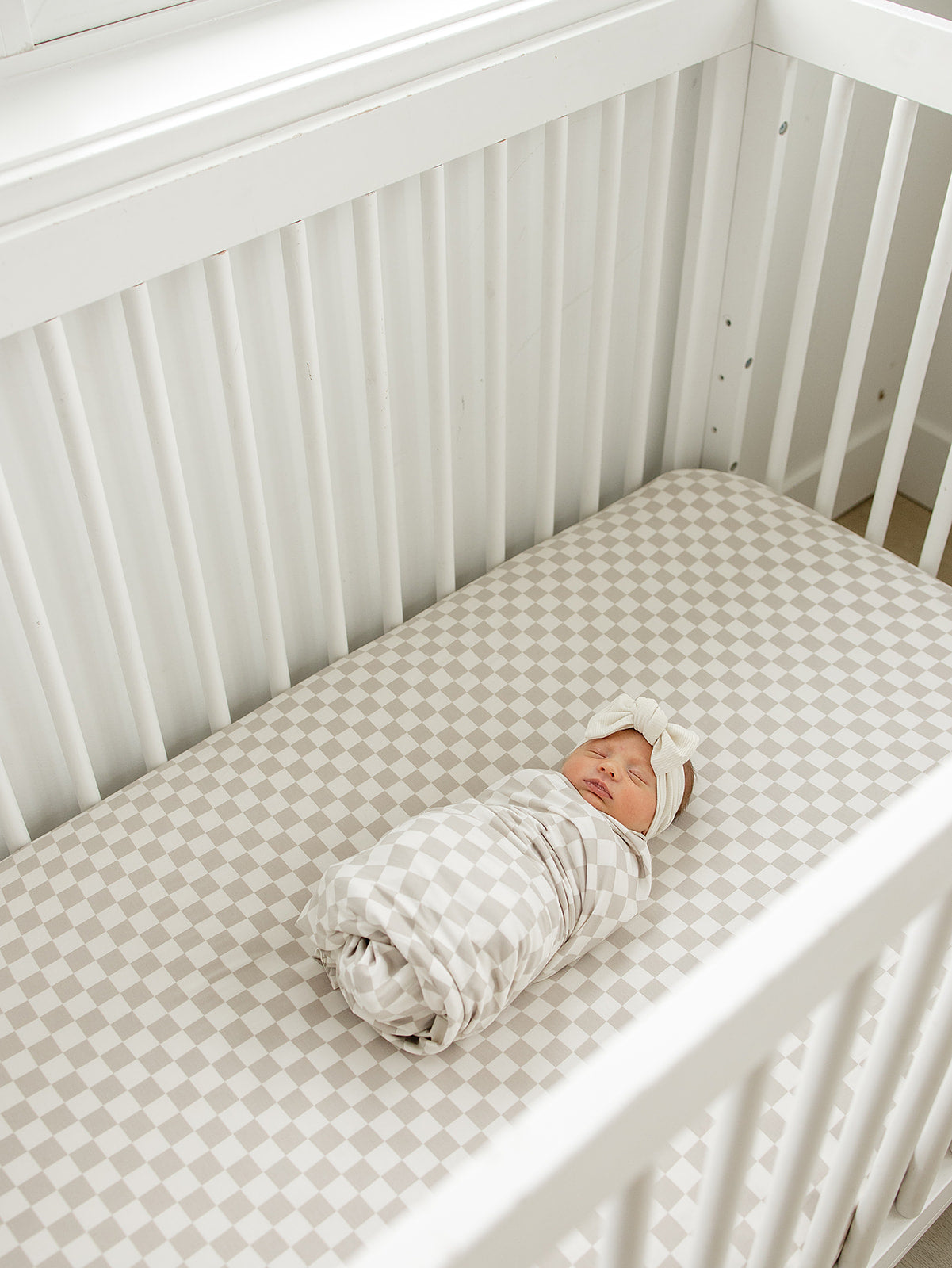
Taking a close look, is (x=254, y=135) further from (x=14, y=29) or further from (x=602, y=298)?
(x=602, y=298)

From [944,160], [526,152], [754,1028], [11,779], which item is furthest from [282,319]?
[944,160]

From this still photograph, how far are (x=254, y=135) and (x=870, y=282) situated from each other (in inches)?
26.3

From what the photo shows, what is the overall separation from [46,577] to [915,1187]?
85 cm

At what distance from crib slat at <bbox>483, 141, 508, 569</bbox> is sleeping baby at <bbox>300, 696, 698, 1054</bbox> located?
1.05ft

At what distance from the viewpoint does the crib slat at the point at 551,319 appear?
3.73 feet

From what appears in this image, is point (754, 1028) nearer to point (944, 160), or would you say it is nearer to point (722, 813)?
point (722, 813)

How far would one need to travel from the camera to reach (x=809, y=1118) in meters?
0.70

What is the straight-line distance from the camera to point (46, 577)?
105 centimetres

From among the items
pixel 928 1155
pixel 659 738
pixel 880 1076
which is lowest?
pixel 928 1155

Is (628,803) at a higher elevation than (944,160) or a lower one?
lower

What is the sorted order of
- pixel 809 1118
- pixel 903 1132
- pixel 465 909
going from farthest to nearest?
pixel 465 909
pixel 903 1132
pixel 809 1118

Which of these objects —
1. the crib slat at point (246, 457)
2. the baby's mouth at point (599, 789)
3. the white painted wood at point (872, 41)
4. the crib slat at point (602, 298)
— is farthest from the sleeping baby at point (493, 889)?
the white painted wood at point (872, 41)

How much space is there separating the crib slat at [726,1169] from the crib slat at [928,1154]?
0.27 m

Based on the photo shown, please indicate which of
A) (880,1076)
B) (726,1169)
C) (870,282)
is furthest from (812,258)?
(726,1169)
